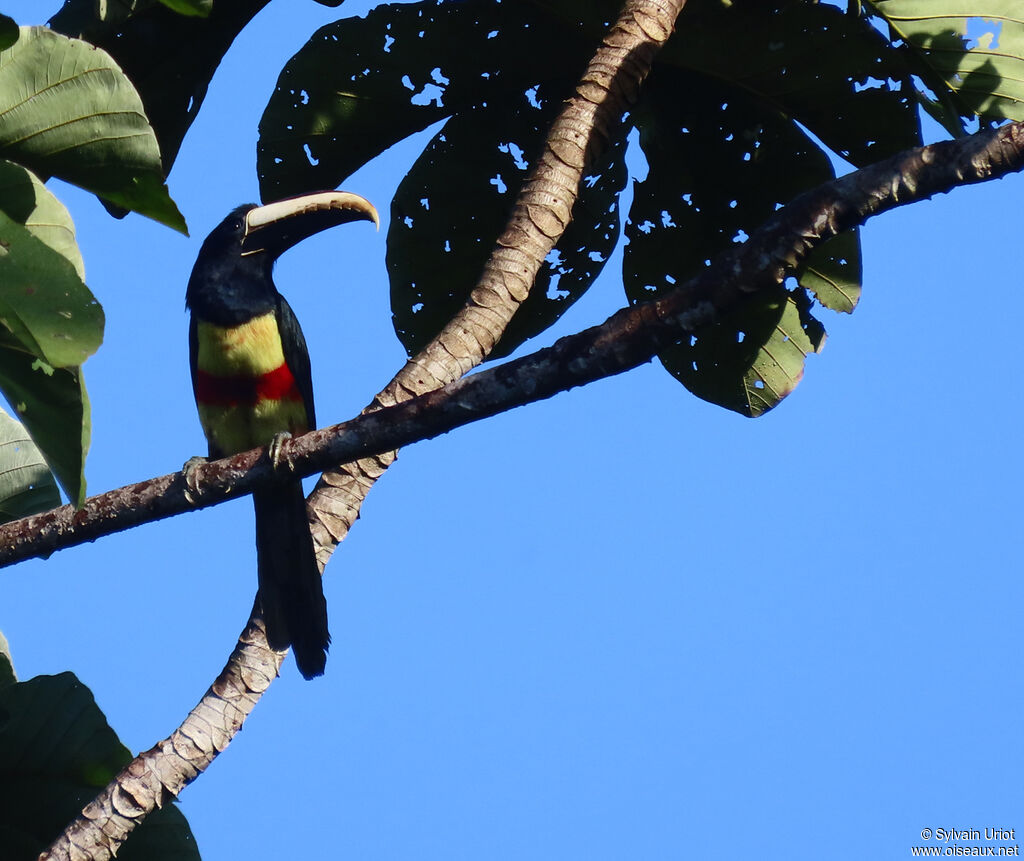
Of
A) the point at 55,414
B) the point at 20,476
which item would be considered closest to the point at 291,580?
the point at 20,476

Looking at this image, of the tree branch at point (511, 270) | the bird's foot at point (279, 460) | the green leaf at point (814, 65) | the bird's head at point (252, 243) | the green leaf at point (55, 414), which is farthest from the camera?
the bird's head at point (252, 243)

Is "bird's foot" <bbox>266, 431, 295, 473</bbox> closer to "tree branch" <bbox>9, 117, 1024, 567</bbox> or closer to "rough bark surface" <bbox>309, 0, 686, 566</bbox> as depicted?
"tree branch" <bbox>9, 117, 1024, 567</bbox>

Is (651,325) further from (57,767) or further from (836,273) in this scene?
(57,767)

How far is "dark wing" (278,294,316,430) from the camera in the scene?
15.7 ft

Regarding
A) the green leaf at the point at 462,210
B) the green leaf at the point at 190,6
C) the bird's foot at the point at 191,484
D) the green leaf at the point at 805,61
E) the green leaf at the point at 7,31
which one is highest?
the green leaf at the point at 805,61

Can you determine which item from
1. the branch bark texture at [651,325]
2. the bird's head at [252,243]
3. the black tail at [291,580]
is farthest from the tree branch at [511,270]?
the bird's head at [252,243]

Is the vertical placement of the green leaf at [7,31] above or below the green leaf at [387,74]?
below

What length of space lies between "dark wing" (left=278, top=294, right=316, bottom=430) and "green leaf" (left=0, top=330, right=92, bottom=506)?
6.48 feet

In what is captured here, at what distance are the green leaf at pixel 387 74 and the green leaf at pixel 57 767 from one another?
93.4 inches

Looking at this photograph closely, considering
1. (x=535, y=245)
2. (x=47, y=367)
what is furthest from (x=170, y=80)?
(x=47, y=367)

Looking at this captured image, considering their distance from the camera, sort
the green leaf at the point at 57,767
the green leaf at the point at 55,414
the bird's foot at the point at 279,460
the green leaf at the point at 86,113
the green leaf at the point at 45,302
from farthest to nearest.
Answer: the green leaf at the point at 57,767
the bird's foot at the point at 279,460
the green leaf at the point at 86,113
the green leaf at the point at 55,414
the green leaf at the point at 45,302

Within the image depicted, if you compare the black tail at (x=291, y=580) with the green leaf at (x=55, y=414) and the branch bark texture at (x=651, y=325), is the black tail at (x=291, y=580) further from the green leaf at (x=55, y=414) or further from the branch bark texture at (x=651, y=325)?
the green leaf at (x=55, y=414)

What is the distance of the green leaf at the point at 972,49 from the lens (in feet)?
13.2

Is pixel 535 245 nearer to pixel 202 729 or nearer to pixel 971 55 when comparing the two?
pixel 971 55
